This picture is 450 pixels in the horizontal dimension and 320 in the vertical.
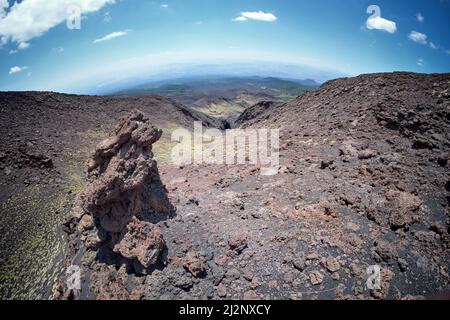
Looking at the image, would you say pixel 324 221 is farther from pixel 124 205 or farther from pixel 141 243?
pixel 124 205

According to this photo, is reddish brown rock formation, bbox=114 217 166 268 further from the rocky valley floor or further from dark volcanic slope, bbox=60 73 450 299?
dark volcanic slope, bbox=60 73 450 299

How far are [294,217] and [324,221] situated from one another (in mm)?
815

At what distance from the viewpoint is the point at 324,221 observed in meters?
7.46

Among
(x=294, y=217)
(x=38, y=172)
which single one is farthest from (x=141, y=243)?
(x=38, y=172)

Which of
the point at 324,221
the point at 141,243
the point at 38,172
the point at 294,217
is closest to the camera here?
the point at 141,243

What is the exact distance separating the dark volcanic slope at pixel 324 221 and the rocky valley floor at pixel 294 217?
0.03 metres

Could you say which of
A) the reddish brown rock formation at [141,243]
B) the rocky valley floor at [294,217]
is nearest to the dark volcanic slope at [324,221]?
the rocky valley floor at [294,217]

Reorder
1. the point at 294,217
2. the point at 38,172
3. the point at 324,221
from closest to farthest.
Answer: the point at 324,221 < the point at 294,217 < the point at 38,172

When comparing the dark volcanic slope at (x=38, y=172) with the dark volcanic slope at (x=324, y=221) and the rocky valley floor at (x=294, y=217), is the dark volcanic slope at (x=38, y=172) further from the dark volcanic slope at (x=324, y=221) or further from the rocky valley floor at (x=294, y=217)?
the dark volcanic slope at (x=324, y=221)

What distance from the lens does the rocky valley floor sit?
615cm
